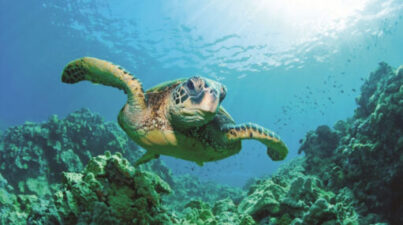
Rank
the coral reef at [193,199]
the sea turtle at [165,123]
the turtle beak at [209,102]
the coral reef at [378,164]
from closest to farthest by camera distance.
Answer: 1. the turtle beak at [209,102]
2. the coral reef at [193,199]
3. the sea turtle at [165,123]
4. the coral reef at [378,164]

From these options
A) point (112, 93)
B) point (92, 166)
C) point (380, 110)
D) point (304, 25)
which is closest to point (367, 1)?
point (304, 25)

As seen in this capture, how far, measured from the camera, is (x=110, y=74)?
10.3 feet

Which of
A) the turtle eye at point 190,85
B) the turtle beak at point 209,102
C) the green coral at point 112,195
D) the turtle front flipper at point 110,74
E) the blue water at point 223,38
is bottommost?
the green coral at point 112,195

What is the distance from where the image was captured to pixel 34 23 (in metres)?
31.4

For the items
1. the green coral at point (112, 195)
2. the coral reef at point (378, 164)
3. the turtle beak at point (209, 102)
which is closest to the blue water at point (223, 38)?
the coral reef at point (378, 164)

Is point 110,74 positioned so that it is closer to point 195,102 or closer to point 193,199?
point 195,102

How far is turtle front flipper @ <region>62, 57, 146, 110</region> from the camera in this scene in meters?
3.07

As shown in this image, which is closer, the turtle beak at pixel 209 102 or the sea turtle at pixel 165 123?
the turtle beak at pixel 209 102

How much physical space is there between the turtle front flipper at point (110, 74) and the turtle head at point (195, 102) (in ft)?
2.06

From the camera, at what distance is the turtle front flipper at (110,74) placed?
3.07 m

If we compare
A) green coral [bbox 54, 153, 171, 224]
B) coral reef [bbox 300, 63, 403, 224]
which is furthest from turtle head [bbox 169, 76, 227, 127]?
coral reef [bbox 300, 63, 403, 224]

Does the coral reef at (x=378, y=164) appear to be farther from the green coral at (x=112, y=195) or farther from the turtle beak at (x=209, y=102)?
the green coral at (x=112, y=195)

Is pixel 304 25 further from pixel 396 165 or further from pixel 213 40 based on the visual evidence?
pixel 396 165

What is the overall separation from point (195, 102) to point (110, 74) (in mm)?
1469
